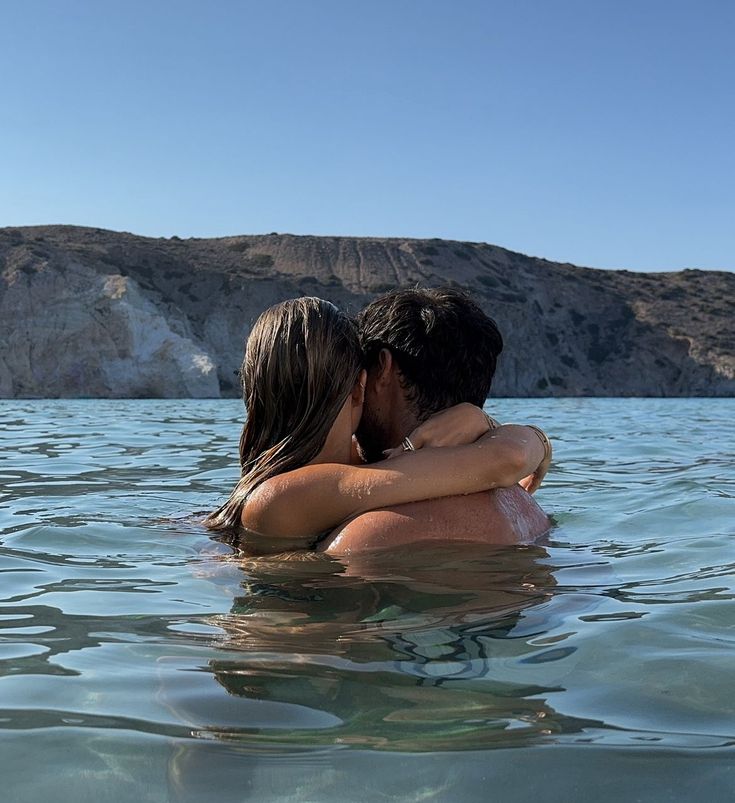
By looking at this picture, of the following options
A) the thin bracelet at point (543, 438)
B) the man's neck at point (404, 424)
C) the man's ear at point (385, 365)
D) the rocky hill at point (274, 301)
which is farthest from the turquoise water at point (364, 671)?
the rocky hill at point (274, 301)

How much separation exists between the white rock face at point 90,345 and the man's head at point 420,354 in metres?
42.3

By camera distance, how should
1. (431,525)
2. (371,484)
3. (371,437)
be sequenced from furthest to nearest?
(371,437) < (431,525) < (371,484)

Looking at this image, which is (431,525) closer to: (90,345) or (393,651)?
(393,651)

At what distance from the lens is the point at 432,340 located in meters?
3.79

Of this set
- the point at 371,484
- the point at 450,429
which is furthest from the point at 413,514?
the point at 450,429

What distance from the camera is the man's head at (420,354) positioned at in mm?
3797

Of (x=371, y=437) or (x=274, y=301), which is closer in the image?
(x=371, y=437)

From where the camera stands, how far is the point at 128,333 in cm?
4572

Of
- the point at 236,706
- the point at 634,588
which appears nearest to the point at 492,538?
the point at 634,588

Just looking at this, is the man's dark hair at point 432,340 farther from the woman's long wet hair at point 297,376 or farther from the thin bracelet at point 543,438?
the thin bracelet at point 543,438

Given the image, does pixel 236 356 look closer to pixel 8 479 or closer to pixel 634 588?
pixel 8 479

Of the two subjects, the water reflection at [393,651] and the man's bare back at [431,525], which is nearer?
the water reflection at [393,651]

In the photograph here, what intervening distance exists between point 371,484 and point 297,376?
511mm

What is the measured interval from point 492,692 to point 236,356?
52.2 m
